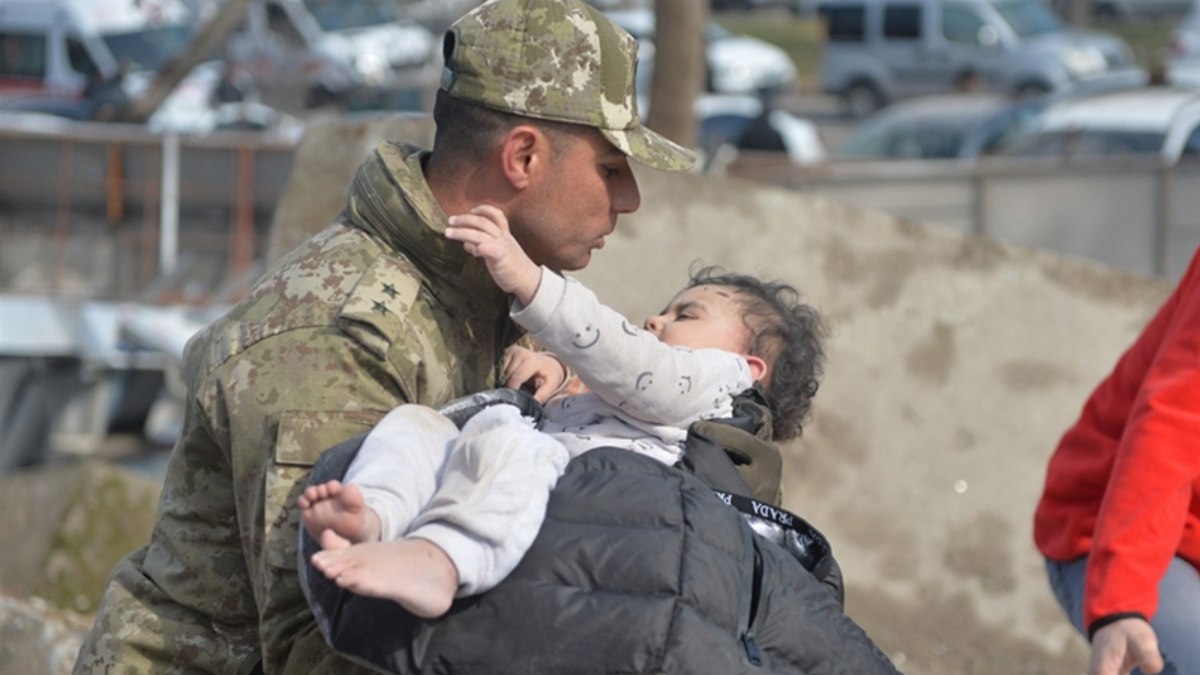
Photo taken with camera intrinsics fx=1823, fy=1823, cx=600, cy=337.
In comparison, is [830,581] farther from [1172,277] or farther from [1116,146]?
[1116,146]

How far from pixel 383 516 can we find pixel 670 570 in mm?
377

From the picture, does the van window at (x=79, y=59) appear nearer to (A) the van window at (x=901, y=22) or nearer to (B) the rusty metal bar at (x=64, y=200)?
(B) the rusty metal bar at (x=64, y=200)

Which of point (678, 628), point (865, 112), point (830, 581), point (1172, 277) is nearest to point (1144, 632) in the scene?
point (830, 581)

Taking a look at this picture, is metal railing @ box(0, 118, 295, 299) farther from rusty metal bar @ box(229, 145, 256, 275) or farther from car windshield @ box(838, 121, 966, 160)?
car windshield @ box(838, 121, 966, 160)

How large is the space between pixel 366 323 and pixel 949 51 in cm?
2573

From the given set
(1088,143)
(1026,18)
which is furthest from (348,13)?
(1088,143)

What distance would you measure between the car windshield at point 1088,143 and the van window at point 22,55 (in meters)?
12.5

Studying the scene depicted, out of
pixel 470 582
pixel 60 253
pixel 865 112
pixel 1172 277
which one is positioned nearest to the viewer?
pixel 470 582

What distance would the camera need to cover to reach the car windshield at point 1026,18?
1061 inches

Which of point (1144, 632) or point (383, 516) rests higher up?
point (383, 516)

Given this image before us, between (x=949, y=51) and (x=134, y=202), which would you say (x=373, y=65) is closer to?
(x=949, y=51)

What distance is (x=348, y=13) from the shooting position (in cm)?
2462

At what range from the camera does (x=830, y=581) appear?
2859 millimetres

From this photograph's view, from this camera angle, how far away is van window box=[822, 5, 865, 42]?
28.8m
